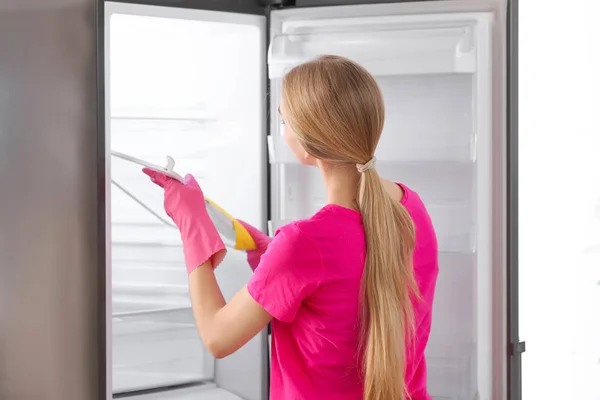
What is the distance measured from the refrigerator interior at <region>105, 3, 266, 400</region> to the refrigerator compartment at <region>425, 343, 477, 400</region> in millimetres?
476

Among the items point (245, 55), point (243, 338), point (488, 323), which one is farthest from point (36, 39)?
point (488, 323)

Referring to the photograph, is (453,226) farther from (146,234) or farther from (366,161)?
(146,234)

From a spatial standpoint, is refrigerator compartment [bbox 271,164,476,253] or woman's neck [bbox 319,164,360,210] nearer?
woman's neck [bbox 319,164,360,210]

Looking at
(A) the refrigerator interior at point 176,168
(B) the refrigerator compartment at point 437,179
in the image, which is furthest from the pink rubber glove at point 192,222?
(B) the refrigerator compartment at point 437,179

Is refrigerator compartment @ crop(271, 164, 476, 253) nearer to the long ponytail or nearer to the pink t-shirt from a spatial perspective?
the pink t-shirt

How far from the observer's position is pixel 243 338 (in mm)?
1217

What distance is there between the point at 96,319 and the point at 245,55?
827 millimetres

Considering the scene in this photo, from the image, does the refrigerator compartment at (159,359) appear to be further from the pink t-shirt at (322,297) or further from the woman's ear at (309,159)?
the woman's ear at (309,159)

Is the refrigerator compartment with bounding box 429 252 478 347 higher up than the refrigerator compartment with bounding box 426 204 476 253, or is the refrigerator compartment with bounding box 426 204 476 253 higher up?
the refrigerator compartment with bounding box 426 204 476 253

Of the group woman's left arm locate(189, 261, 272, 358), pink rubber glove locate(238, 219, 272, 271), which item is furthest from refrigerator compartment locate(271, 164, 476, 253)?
woman's left arm locate(189, 261, 272, 358)

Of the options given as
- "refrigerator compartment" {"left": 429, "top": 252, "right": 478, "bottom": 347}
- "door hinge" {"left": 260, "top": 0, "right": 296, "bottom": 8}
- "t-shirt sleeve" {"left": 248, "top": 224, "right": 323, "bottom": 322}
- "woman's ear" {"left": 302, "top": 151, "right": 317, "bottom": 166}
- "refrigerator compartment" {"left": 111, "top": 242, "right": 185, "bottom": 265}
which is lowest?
"refrigerator compartment" {"left": 429, "top": 252, "right": 478, "bottom": 347}

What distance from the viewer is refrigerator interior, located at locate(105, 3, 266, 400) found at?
1988 millimetres
